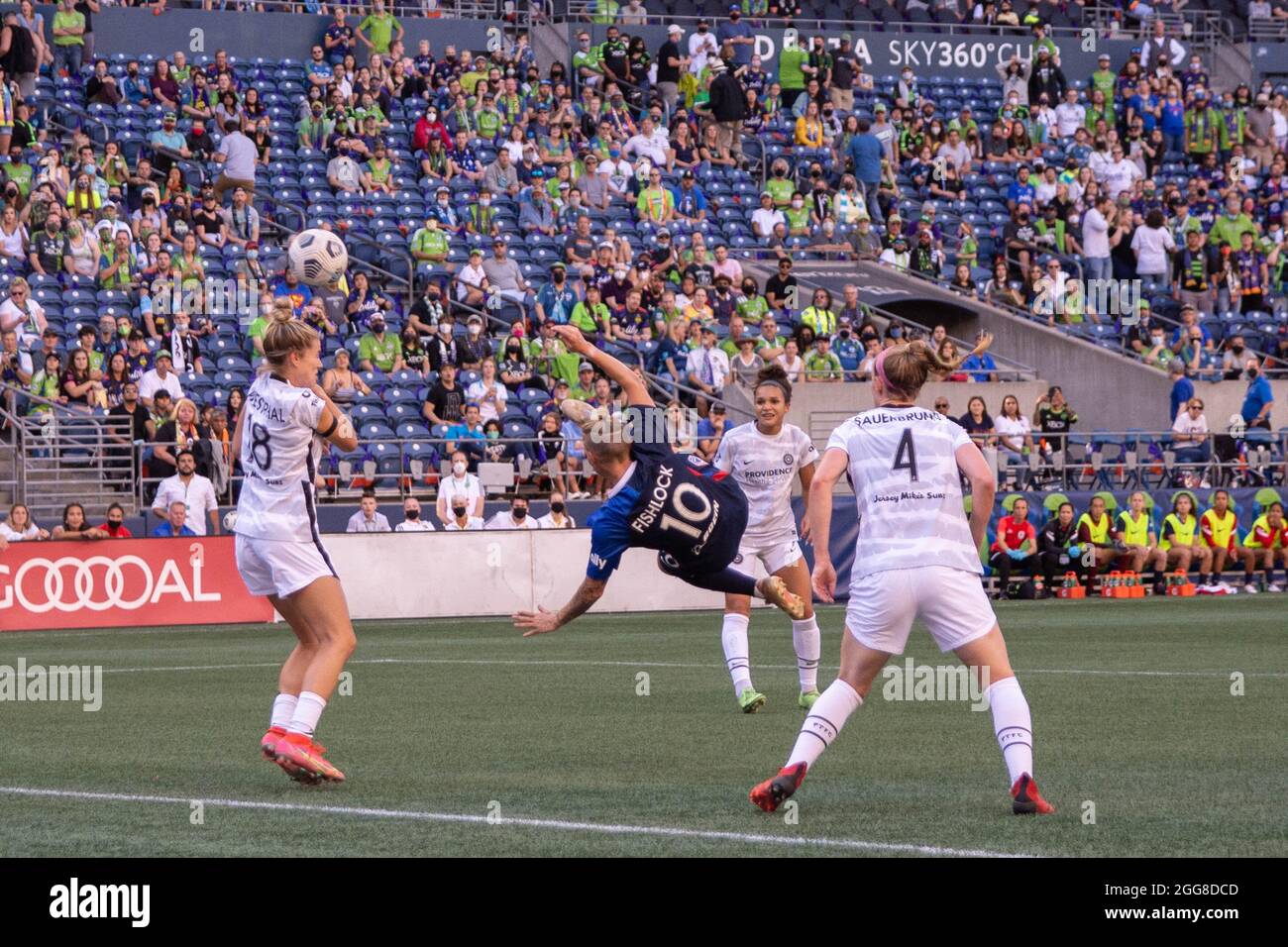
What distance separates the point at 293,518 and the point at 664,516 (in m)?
2.08

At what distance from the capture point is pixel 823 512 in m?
9.03

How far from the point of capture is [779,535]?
1459cm

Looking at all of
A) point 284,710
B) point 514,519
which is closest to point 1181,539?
point 514,519

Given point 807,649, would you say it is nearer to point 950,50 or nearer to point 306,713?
point 306,713

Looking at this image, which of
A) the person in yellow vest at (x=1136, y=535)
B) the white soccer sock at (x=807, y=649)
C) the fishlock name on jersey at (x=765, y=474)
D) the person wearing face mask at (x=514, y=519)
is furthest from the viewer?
the person in yellow vest at (x=1136, y=535)

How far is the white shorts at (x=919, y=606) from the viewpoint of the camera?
341 inches

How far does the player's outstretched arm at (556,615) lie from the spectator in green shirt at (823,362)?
19930 mm

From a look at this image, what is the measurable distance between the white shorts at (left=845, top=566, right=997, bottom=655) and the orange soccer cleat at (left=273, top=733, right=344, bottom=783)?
9.10 ft

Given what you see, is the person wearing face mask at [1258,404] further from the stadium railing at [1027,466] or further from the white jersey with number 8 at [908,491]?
the white jersey with number 8 at [908,491]

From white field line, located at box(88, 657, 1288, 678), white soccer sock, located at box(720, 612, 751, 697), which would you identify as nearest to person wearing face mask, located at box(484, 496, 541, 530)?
white field line, located at box(88, 657, 1288, 678)

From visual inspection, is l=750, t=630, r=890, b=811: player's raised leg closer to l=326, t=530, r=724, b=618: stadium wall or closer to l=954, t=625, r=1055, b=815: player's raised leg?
l=954, t=625, r=1055, b=815: player's raised leg

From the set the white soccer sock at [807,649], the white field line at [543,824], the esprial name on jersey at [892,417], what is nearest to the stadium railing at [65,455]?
the white soccer sock at [807,649]

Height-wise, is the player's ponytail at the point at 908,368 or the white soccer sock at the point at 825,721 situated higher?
the player's ponytail at the point at 908,368
